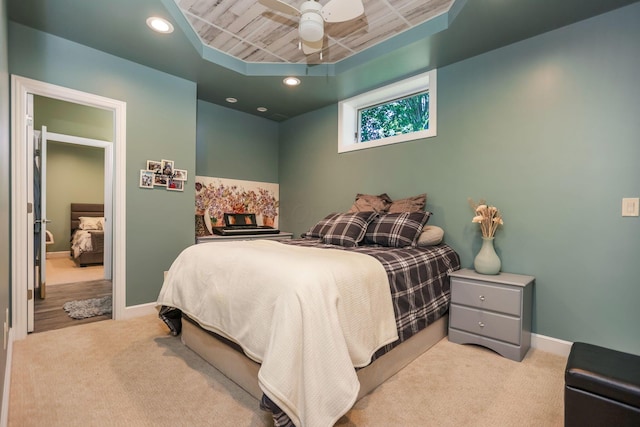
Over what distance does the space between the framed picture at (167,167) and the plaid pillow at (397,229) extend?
2202mm

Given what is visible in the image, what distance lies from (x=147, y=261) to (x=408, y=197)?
2836 mm

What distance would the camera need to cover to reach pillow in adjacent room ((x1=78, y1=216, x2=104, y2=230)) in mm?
6102

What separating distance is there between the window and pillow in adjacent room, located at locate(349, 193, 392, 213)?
0.63 metres

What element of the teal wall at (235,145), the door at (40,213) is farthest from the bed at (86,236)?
the teal wall at (235,145)

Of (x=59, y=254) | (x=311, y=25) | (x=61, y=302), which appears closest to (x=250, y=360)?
(x=311, y=25)

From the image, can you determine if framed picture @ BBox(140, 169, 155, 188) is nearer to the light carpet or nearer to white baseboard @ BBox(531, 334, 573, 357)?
the light carpet

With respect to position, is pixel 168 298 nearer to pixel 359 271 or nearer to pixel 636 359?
pixel 359 271

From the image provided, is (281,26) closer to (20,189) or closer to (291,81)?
(291,81)

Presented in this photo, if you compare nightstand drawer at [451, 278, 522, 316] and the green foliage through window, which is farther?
the green foliage through window

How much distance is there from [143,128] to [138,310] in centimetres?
185

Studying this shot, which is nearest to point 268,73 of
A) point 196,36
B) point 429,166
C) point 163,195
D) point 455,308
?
point 196,36

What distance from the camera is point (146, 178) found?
3037mm

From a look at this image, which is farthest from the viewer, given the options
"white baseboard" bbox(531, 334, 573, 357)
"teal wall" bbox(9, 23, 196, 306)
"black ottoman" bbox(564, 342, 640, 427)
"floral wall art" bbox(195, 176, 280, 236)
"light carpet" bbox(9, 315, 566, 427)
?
"floral wall art" bbox(195, 176, 280, 236)

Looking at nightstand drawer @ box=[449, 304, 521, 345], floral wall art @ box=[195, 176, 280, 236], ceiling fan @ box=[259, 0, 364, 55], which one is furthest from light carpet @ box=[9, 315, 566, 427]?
ceiling fan @ box=[259, 0, 364, 55]
